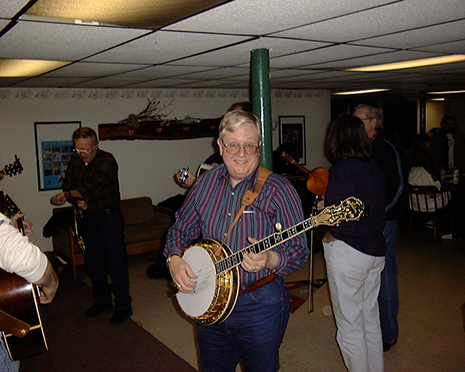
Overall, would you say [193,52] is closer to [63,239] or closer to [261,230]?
[261,230]

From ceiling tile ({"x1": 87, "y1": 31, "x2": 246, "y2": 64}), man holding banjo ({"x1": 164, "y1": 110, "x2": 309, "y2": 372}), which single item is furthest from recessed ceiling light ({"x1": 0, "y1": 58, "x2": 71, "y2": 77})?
man holding banjo ({"x1": 164, "y1": 110, "x2": 309, "y2": 372})

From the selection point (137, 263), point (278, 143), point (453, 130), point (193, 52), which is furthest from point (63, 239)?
point (453, 130)

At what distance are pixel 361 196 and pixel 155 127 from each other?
467cm

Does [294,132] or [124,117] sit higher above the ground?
[124,117]

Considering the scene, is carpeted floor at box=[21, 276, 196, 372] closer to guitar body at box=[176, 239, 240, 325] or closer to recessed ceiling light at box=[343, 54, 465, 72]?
guitar body at box=[176, 239, 240, 325]

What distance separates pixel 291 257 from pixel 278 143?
5947 millimetres

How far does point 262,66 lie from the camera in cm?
316

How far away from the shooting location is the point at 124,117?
21.0ft

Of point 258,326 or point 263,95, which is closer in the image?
point 258,326

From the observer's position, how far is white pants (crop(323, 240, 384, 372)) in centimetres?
265

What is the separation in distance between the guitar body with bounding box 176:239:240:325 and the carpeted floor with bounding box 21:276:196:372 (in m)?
1.44

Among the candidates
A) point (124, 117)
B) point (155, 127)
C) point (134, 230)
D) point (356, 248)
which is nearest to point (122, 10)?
point (356, 248)

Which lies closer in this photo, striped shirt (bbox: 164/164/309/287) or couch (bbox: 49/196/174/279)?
striped shirt (bbox: 164/164/309/287)

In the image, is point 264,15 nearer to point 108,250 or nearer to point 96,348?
point 108,250
